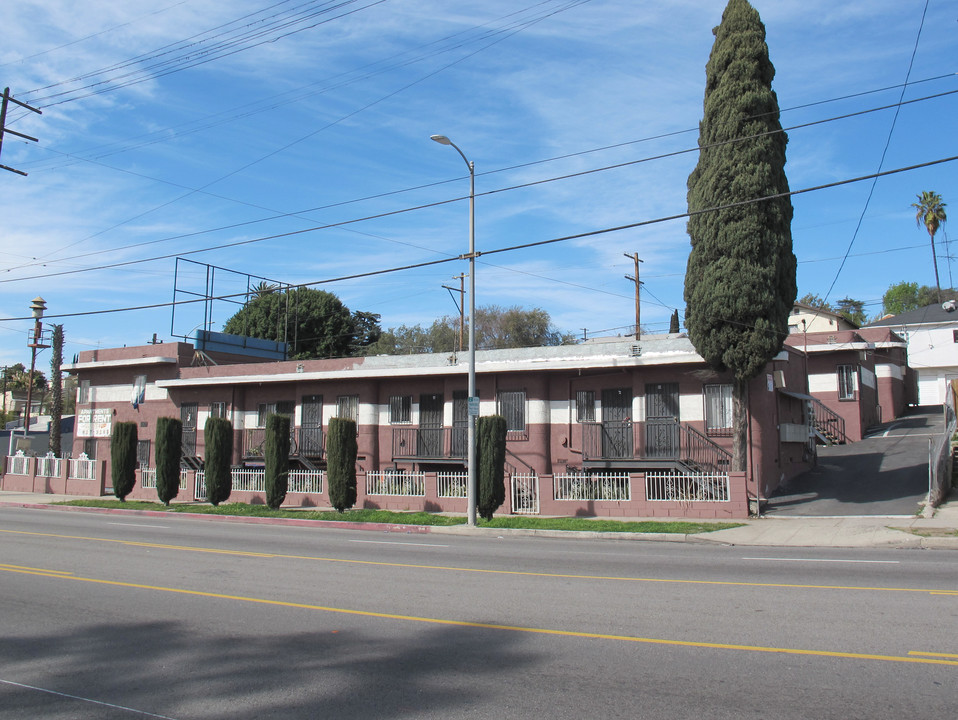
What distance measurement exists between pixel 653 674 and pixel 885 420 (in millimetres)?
36497

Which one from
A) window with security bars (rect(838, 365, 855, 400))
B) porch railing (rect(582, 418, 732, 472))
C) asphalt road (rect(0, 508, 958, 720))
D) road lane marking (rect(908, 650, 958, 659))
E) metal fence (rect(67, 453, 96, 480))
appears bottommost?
asphalt road (rect(0, 508, 958, 720))

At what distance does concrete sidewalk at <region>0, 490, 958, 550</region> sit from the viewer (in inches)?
596

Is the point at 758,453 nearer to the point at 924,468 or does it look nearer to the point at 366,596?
the point at 924,468

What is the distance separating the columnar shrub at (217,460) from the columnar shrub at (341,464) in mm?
5075

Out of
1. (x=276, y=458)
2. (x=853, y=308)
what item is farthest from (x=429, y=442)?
(x=853, y=308)

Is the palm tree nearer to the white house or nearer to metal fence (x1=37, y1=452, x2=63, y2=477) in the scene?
the white house

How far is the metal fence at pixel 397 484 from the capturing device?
2436cm

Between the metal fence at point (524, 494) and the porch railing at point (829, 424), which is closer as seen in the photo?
the metal fence at point (524, 494)

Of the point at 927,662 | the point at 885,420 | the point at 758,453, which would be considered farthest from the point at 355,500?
the point at 885,420

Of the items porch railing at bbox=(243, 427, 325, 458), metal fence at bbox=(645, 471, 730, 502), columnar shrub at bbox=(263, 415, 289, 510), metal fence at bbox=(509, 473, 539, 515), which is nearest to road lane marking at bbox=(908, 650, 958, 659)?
metal fence at bbox=(645, 471, 730, 502)

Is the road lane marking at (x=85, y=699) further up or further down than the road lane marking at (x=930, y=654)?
further down

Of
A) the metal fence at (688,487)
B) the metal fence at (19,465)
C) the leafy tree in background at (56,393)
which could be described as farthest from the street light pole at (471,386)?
the leafy tree in background at (56,393)

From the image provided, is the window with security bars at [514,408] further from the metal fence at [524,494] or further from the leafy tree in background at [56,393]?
the leafy tree in background at [56,393]

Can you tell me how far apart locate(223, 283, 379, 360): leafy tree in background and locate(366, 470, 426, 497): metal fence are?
119 feet
